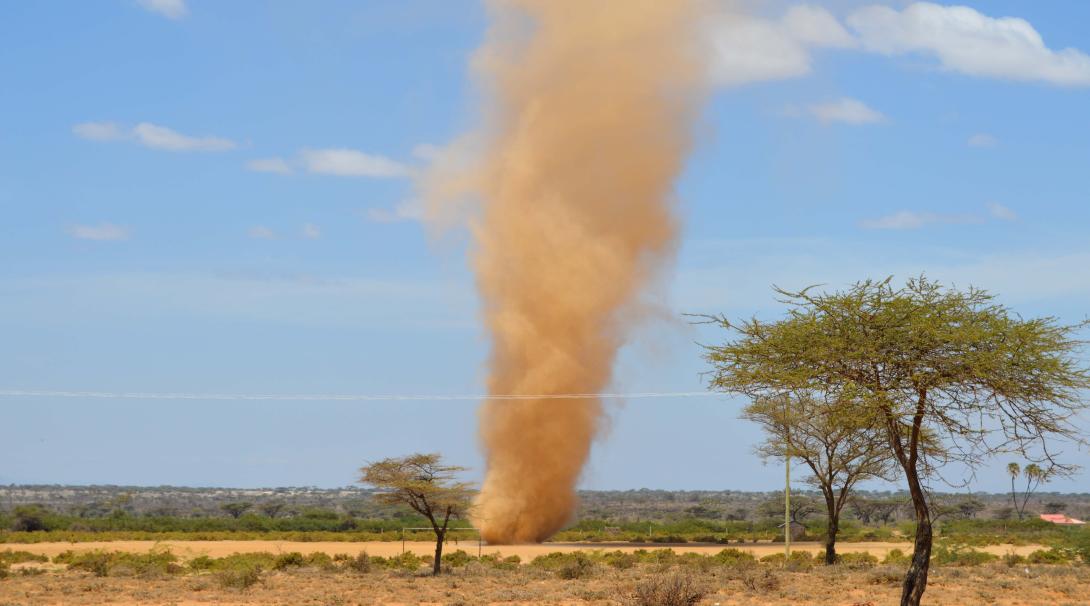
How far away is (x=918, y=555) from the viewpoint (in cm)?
1975

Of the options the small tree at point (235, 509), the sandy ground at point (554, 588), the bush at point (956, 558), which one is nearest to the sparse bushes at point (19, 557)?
the sandy ground at point (554, 588)

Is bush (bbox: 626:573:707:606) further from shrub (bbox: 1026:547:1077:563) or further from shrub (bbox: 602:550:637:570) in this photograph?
shrub (bbox: 1026:547:1077:563)

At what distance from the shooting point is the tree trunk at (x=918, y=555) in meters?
19.5

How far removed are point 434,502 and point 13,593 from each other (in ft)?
41.1

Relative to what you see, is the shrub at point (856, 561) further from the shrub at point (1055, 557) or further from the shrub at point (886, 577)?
the shrub at point (1055, 557)

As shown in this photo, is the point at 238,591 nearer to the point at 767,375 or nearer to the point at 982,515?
the point at 767,375

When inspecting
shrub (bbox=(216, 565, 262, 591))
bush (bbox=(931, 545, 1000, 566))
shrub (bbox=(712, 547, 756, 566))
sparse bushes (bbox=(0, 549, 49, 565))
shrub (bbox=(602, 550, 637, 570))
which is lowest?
sparse bushes (bbox=(0, 549, 49, 565))

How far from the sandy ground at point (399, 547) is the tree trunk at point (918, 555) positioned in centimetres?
2852

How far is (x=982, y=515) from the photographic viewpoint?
10812 centimetres

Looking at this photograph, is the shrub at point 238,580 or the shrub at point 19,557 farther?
the shrub at point 19,557

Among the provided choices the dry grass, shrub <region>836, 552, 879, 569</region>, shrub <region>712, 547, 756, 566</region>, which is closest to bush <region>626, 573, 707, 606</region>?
the dry grass

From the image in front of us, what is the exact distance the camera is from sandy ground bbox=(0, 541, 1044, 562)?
168ft

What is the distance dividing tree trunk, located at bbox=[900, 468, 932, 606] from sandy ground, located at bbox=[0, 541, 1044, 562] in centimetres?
2852

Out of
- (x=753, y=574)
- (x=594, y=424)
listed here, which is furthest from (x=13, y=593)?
(x=594, y=424)
